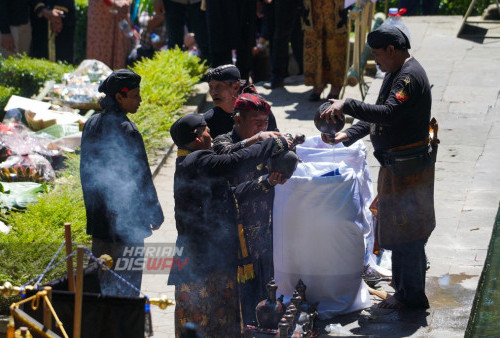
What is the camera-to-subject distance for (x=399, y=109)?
226 inches

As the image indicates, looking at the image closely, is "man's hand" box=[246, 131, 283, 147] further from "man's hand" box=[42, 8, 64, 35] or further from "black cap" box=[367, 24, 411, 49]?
"man's hand" box=[42, 8, 64, 35]

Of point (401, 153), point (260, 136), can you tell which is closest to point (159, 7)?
point (401, 153)

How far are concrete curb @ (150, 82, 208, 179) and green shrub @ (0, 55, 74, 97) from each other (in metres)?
1.83

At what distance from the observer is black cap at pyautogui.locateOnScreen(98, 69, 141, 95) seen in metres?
5.96

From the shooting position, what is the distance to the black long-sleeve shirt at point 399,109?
18.7 feet

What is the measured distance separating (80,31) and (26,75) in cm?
352

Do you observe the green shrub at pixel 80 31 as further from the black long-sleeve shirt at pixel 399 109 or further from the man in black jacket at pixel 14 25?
the black long-sleeve shirt at pixel 399 109

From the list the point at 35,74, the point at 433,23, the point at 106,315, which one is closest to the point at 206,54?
the point at 35,74

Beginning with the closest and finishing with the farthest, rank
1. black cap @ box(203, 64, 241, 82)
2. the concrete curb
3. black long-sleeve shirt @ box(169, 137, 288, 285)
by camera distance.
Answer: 1. black long-sleeve shirt @ box(169, 137, 288, 285)
2. black cap @ box(203, 64, 241, 82)
3. the concrete curb

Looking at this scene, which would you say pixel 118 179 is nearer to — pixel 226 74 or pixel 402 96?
pixel 226 74

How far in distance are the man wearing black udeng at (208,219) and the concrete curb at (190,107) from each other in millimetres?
3869

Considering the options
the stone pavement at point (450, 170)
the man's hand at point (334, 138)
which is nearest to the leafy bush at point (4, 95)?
the stone pavement at point (450, 170)

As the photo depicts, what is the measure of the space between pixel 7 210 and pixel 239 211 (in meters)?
3.16

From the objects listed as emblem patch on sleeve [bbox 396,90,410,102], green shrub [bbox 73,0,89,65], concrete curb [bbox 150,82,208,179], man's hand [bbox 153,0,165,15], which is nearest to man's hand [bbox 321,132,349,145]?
emblem patch on sleeve [bbox 396,90,410,102]
